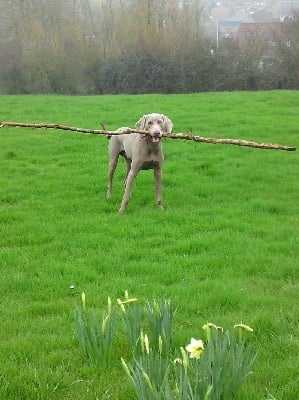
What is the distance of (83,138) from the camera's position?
52.9 feet

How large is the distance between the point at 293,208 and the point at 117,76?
2801 centimetres

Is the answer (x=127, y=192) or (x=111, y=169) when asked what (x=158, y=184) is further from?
(x=111, y=169)

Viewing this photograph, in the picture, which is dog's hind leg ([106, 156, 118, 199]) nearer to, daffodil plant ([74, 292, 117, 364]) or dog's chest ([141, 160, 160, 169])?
A: dog's chest ([141, 160, 160, 169])

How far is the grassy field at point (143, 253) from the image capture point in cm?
429

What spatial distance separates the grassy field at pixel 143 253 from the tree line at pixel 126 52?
19671mm

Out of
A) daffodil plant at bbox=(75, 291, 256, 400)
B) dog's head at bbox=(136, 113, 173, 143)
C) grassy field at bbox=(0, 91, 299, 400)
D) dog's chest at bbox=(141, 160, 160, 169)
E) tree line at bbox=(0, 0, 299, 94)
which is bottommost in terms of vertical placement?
grassy field at bbox=(0, 91, 299, 400)

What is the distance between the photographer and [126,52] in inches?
1443

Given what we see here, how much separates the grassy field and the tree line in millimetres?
19671

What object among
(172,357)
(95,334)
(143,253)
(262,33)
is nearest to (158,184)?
(143,253)

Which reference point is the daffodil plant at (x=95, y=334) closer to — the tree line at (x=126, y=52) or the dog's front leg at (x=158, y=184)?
the dog's front leg at (x=158, y=184)

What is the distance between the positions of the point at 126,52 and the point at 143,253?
31555mm

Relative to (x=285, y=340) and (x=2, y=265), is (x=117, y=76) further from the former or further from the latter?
(x=285, y=340)

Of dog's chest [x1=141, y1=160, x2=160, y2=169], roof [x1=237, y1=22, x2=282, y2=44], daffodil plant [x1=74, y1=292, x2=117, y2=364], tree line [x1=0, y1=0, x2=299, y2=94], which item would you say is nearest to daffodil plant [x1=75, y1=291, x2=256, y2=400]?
daffodil plant [x1=74, y1=292, x2=117, y2=364]

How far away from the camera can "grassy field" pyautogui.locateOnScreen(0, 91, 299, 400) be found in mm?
4285
